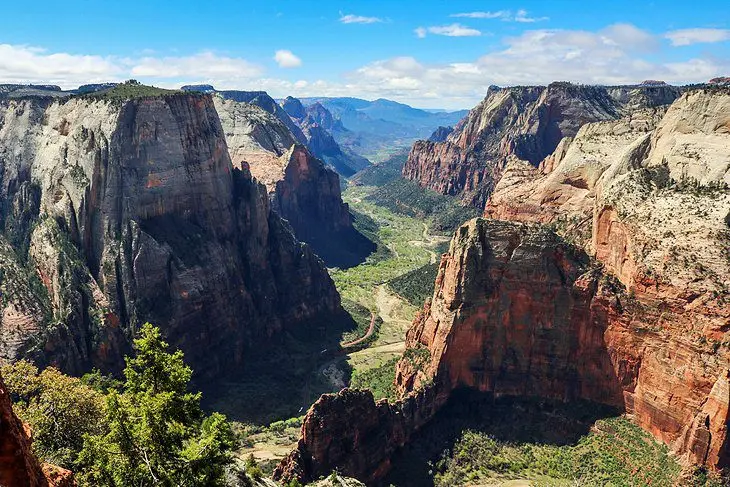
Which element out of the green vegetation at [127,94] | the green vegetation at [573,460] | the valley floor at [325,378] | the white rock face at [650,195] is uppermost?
the green vegetation at [127,94]

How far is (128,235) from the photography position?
3546 inches

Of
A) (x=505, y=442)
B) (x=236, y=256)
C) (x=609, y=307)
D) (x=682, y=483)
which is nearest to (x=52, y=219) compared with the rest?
(x=236, y=256)

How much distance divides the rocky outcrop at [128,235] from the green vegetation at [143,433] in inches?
1685

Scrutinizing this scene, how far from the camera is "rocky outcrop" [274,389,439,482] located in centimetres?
5959

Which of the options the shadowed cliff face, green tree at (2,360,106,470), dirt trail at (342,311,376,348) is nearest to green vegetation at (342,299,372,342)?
dirt trail at (342,311,376,348)

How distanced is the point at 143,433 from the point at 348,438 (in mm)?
36218

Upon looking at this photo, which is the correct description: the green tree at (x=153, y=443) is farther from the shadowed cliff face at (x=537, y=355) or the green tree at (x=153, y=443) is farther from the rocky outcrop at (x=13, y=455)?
the shadowed cliff face at (x=537, y=355)

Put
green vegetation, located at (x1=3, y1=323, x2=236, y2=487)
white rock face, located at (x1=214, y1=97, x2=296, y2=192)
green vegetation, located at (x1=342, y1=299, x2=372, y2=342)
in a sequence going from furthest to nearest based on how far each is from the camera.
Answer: white rock face, located at (x1=214, y1=97, x2=296, y2=192), green vegetation, located at (x1=342, y1=299, x2=372, y2=342), green vegetation, located at (x1=3, y1=323, x2=236, y2=487)

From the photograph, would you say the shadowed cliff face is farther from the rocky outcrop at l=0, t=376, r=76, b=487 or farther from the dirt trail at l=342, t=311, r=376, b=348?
the rocky outcrop at l=0, t=376, r=76, b=487

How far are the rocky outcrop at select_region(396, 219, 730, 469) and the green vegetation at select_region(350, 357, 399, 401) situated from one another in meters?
7.01

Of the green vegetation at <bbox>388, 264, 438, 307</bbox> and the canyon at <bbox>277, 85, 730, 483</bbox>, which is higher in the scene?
the canyon at <bbox>277, 85, 730, 483</bbox>

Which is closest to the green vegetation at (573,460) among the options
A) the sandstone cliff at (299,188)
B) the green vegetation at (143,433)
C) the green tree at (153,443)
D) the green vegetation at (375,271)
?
the green vegetation at (143,433)

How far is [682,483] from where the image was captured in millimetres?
54531

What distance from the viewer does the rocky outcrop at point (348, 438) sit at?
59594 millimetres
